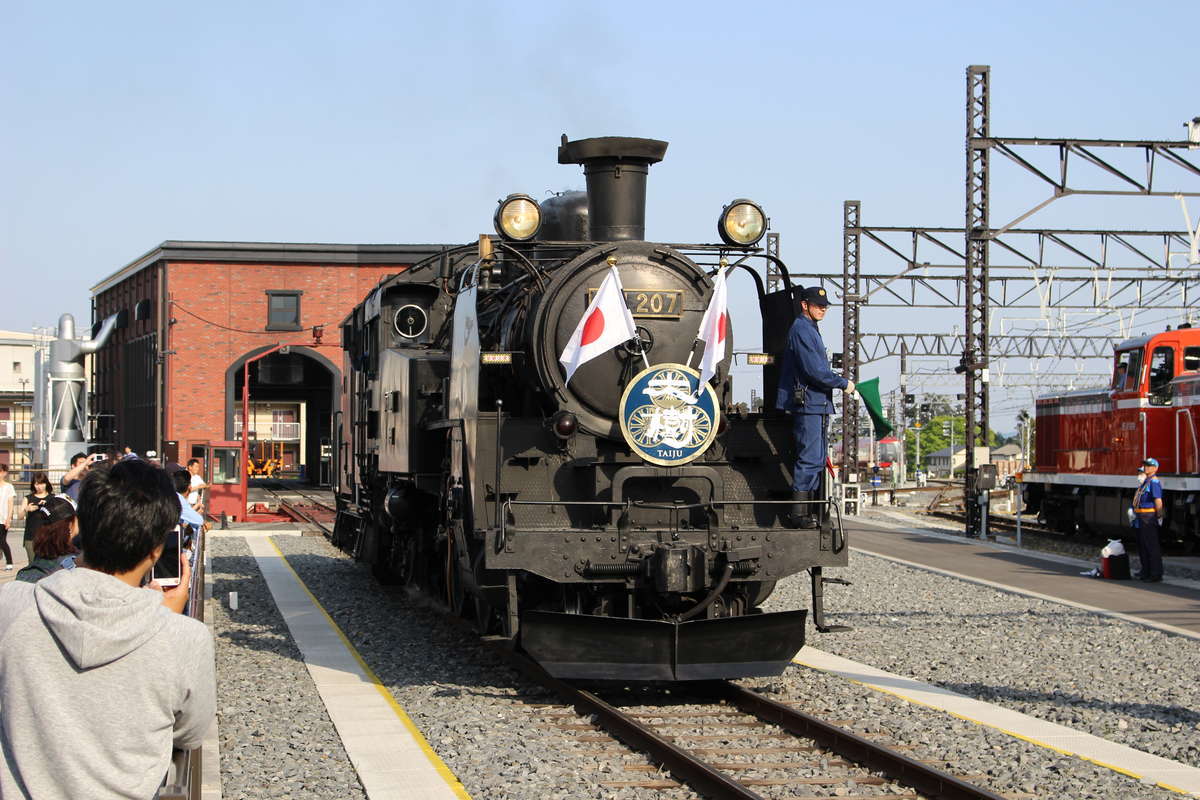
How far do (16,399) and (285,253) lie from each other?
3710 cm

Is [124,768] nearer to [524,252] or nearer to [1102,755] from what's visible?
[1102,755]

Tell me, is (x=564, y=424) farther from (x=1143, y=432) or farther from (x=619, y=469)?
(x=1143, y=432)

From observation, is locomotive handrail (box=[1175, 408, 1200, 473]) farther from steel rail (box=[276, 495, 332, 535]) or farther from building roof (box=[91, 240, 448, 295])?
building roof (box=[91, 240, 448, 295])

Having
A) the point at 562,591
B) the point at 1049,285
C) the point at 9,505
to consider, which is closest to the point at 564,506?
the point at 562,591

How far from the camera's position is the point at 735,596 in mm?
9211

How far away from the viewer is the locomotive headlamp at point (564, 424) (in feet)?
29.4

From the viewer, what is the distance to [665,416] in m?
8.94

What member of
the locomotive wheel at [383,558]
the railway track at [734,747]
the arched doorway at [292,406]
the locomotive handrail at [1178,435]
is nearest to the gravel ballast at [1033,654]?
the railway track at [734,747]

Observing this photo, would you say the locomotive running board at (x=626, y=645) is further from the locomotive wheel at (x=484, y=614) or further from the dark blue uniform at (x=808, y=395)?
the dark blue uniform at (x=808, y=395)

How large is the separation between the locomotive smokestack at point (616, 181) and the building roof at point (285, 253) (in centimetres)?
3654

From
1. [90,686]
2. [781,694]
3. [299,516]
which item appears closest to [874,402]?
[781,694]

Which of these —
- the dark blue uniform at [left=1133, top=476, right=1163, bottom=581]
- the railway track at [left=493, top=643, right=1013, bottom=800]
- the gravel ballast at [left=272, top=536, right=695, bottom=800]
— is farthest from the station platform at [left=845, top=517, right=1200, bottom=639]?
the railway track at [left=493, top=643, right=1013, bottom=800]

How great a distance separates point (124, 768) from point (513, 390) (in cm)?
697

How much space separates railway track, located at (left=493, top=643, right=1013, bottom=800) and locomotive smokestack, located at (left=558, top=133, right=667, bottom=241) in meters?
3.42
